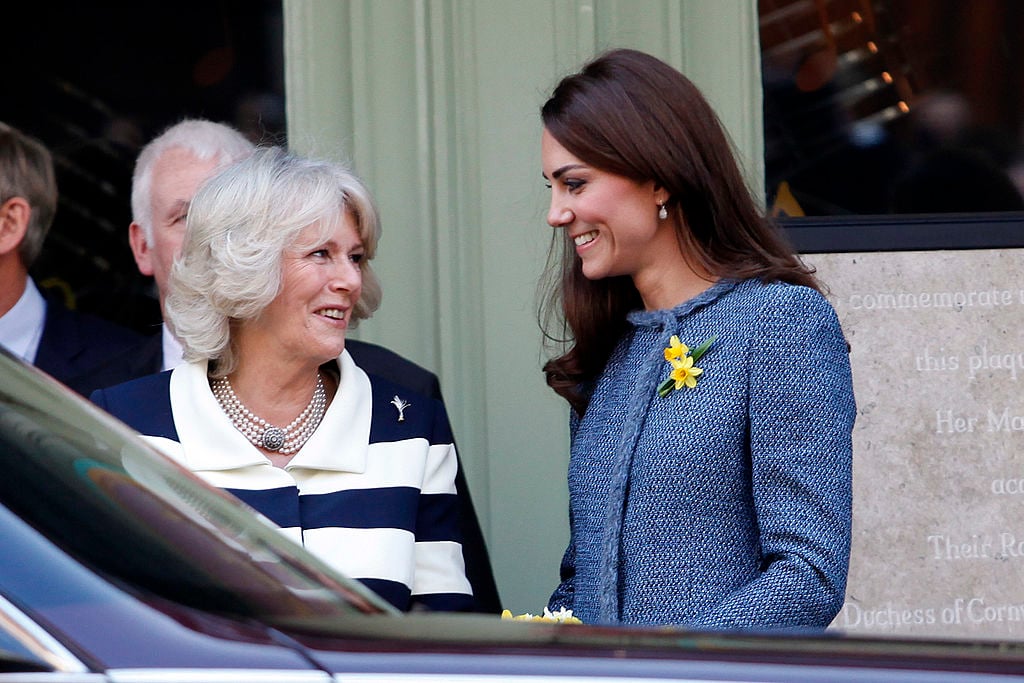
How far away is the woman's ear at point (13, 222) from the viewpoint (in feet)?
14.0

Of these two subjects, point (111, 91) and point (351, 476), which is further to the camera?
point (111, 91)

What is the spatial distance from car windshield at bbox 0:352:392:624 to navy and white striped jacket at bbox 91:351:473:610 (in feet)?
3.45

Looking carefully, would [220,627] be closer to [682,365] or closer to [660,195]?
[682,365]

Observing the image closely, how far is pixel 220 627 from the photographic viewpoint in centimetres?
146

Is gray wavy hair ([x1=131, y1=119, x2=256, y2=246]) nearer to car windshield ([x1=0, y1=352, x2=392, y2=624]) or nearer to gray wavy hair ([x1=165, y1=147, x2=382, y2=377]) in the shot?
gray wavy hair ([x1=165, y1=147, x2=382, y2=377])

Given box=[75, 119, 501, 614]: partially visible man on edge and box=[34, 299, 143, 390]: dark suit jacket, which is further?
box=[34, 299, 143, 390]: dark suit jacket

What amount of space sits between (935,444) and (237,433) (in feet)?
6.80

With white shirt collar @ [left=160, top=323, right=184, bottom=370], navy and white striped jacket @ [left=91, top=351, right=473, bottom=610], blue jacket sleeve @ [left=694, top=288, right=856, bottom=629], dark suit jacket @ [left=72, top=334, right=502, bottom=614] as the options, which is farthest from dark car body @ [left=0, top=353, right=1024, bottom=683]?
white shirt collar @ [left=160, top=323, right=184, bottom=370]

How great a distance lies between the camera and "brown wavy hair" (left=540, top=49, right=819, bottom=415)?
2732 mm

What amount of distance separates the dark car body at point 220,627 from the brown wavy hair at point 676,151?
4.03ft

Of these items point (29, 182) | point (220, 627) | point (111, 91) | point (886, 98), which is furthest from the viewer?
point (111, 91)

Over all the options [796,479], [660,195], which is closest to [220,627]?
[796,479]

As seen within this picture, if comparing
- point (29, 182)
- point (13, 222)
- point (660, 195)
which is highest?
point (29, 182)

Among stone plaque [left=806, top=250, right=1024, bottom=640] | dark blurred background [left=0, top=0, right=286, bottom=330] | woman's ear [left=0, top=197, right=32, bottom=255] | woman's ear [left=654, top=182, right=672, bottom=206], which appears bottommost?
stone plaque [left=806, top=250, right=1024, bottom=640]
